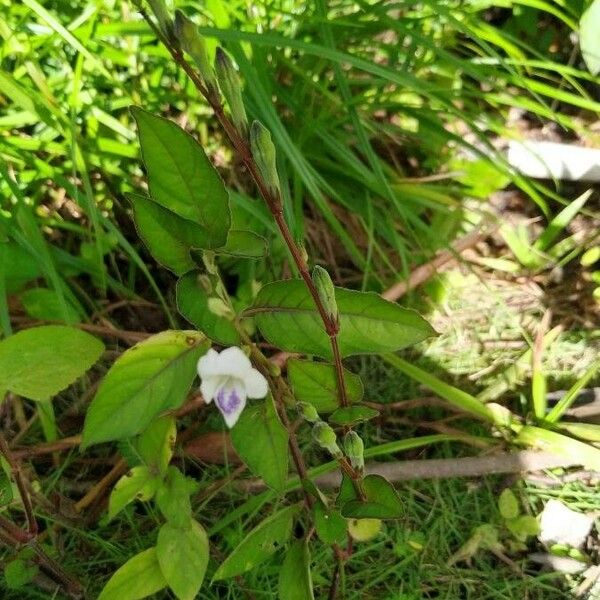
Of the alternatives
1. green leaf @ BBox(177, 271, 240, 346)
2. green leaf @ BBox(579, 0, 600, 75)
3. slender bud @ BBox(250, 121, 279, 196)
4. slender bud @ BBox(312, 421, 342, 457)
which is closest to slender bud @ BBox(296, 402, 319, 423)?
slender bud @ BBox(312, 421, 342, 457)

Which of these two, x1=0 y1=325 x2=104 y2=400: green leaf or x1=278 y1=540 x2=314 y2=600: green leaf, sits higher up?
x1=0 y1=325 x2=104 y2=400: green leaf

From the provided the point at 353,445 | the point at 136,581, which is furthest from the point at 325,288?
the point at 136,581

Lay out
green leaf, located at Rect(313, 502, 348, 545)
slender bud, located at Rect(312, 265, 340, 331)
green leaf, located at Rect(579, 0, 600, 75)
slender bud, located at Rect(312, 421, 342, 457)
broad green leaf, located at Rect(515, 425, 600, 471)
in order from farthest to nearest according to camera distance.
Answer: green leaf, located at Rect(579, 0, 600, 75), broad green leaf, located at Rect(515, 425, 600, 471), green leaf, located at Rect(313, 502, 348, 545), slender bud, located at Rect(312, 421, 342, 457), slender bud, located at Rect(312, 265, 340, 331)

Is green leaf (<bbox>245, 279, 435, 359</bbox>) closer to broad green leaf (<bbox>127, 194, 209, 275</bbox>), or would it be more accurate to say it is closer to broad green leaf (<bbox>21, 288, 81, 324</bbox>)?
broad green leaf (<bbox>127, 194, 209, 275</bbox>)

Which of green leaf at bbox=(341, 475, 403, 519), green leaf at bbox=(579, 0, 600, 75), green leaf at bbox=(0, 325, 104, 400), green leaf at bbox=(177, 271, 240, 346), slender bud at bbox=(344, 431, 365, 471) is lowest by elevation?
green leaf at bbox=(0, 325, 104, 400)

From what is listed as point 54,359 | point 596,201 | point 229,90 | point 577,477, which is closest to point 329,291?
point 229,90

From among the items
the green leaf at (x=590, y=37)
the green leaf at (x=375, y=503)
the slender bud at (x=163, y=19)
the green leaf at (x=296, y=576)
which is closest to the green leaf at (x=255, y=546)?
the green leaf at (x=296, y=576)

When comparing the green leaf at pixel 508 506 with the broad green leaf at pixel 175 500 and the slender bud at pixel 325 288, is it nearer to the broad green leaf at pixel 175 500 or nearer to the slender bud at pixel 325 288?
the broad green leaf at pixel 175 500
